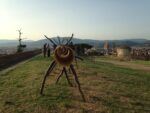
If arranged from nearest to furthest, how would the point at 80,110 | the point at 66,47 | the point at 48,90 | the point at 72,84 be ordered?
the point at 80,110
the point at 66,47
the point at 48,90
the point at 72,84

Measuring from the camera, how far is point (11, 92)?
1323 centimetres

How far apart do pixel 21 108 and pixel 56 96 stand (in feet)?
6.16

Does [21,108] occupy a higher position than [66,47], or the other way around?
[66,47]

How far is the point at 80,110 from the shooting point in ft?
32.9

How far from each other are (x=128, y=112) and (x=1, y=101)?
456 centimetres

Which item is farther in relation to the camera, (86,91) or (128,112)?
(86,91)

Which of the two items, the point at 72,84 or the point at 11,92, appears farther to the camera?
the point at 72,84

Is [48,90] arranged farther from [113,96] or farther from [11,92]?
[113,96]

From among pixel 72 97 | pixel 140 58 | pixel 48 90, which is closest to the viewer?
pixel 72 97

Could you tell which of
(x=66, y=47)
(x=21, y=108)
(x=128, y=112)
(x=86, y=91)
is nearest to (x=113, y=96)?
(x=86, y=91)

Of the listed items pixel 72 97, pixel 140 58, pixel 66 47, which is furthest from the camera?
pixel 140 58

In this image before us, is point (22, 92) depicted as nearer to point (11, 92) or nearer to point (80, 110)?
point (11, 92)

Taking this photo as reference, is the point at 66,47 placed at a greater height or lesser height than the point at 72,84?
greater

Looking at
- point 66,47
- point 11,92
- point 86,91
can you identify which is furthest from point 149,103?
point 11,92
